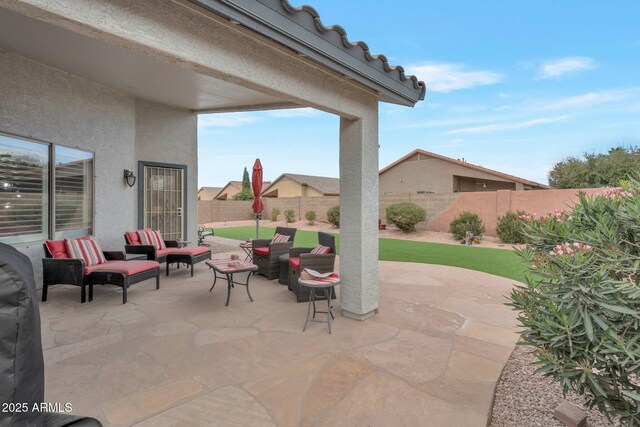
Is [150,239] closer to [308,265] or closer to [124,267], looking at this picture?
[124,267]

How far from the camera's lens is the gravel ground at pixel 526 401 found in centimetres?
270

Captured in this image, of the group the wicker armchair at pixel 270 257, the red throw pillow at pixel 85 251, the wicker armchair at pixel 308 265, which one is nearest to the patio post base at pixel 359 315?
the wicker armchair at pixel 308 265

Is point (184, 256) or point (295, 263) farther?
point (184, 256)

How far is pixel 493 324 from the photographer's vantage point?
15.8ft

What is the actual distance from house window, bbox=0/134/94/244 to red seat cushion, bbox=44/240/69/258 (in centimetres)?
63

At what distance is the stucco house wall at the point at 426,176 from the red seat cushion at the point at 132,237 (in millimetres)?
24427

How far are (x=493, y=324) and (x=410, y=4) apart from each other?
9886 mm

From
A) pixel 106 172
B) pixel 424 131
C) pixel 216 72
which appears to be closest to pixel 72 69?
pixel 106 172

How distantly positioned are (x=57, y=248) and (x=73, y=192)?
1.83 metres

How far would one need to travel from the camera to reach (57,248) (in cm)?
599

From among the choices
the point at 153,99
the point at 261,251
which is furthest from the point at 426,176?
the point at 153,99

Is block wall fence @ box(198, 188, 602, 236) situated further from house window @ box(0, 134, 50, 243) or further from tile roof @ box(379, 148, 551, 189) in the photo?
house window @ box(0, 134, 50, 243)

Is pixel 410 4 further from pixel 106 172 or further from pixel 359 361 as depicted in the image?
pixel 359 361

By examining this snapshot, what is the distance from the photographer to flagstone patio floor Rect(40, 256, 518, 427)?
8.98 ft
